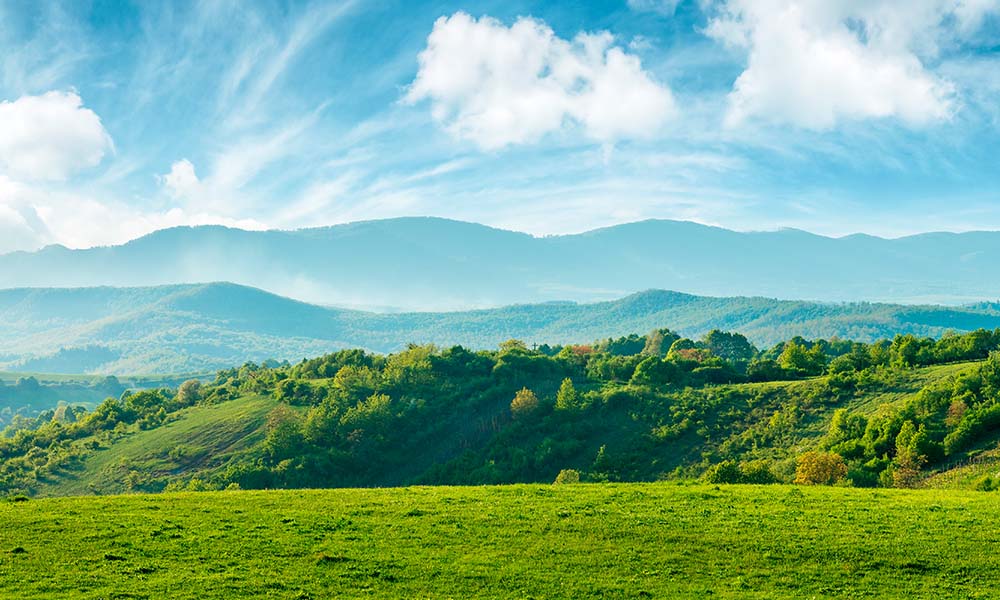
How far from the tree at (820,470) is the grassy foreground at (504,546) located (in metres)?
17.9

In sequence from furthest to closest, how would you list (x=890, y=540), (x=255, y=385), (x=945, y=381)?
(x=255, y=385)
(x=945, y=381)
(x=890, y=540)

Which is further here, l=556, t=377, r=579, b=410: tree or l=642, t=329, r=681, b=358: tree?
l=642, t=329, r=681, b=358: tree

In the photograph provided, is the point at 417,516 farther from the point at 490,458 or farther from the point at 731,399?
the point at 731,399

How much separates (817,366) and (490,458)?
46.2 m

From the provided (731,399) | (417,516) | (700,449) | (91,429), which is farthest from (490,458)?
(91,429)

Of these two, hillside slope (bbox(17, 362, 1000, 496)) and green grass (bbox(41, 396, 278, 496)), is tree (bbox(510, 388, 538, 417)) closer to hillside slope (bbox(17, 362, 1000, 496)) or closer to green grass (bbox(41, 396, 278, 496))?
hillside slope (bbox(17, 362, 1000, 496))

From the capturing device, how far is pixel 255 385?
112625 mm

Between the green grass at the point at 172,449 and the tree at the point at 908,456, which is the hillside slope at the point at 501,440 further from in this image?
the tree at the point at 908,456

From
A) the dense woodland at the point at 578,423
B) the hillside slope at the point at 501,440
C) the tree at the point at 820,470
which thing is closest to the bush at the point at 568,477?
the dense woodland at the point at 578,423

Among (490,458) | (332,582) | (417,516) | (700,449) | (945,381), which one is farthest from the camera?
(490,458)

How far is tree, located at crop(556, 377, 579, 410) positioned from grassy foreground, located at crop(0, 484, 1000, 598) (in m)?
53.5

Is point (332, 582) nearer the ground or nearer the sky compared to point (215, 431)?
nearer the sky

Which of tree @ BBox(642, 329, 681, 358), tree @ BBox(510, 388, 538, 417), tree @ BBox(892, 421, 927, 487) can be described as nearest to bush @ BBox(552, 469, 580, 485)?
tree @ BBox(510, 388, 538, 417)

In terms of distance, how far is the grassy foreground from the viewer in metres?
20.2
